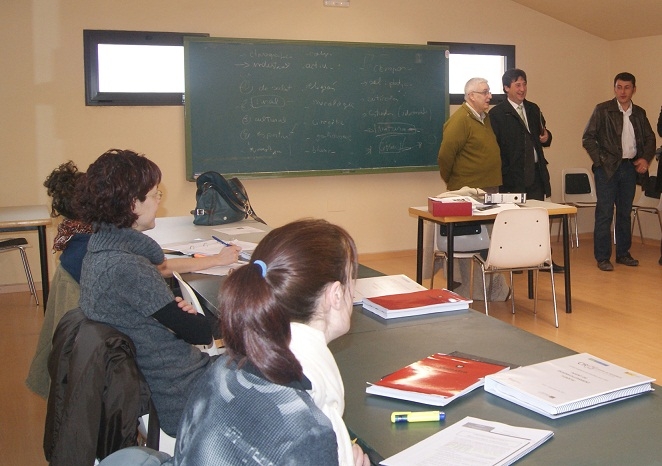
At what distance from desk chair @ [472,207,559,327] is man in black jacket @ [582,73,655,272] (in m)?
2.12

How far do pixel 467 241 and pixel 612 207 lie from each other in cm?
221

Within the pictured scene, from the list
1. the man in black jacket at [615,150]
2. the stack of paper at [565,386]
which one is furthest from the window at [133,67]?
the stack of paper at [565,386]

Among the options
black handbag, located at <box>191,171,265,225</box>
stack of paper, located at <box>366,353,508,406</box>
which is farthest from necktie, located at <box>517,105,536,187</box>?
stack of paper, located at <box>366,353,508,406</box>

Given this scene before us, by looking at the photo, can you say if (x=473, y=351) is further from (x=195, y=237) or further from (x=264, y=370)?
(x=195, y=237)

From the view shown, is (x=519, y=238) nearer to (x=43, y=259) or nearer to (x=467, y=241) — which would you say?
(x=467, y=241)

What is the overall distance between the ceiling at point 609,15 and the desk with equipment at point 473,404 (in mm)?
5596

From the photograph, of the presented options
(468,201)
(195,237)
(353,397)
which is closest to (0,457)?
(195,237)

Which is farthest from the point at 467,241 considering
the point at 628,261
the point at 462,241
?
the point at 628,261

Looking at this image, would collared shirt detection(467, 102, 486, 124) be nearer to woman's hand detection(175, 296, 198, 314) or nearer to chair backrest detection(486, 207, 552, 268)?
chair backrest detection(486, 207, 552, 268)

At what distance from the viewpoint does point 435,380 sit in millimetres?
1770

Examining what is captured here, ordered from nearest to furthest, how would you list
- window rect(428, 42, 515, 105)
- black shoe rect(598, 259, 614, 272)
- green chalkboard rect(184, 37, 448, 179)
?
green chalkboard rect(184, 37, 448, 179)
black shoe rect(598, 259, 614, 272)
window rect(428, 42, 515, 105)

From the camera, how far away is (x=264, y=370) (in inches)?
47.3

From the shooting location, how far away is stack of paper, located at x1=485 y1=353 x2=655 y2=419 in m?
1.60

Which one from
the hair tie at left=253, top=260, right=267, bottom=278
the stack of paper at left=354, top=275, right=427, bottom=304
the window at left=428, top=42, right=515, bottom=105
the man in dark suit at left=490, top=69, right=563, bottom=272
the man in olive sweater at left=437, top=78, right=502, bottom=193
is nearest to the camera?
the hair tie at left=253, top=260, right=267, bottom=278
